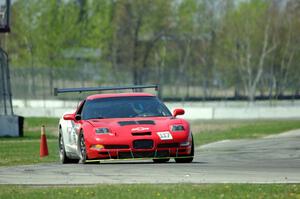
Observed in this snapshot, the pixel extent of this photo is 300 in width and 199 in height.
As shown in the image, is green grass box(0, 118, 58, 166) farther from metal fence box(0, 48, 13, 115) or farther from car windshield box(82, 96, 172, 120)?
car windshield box(82, 96, 172, 120)

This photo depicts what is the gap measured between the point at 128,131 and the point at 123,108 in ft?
4.17

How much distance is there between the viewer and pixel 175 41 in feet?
295

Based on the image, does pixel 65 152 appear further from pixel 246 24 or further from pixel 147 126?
pixel 246 24

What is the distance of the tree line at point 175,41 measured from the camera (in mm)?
77688

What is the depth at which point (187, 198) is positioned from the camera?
1343 cm

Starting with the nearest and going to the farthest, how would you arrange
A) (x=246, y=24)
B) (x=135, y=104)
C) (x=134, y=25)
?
1. (x=135, y=104)
2. (x=246, y=24)
3. (x=134, y=25)

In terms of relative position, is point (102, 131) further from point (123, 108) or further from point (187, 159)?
point (187, 159)

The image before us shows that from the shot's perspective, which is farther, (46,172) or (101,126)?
(101,126)

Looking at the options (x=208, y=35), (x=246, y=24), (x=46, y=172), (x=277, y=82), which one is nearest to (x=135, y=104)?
(x=46, y=172)

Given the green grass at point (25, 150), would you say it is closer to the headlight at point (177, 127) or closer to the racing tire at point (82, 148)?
the racing tire at point (82, 148)

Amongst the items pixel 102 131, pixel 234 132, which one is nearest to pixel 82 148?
pixel 102 131

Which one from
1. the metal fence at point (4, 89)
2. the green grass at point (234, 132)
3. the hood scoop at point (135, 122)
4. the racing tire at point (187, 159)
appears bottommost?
the green grass at point (234, 132)

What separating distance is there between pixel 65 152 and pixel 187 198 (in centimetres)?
902

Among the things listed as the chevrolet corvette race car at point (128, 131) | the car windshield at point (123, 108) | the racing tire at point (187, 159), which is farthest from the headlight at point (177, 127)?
the car windshield at point (123, 108)
